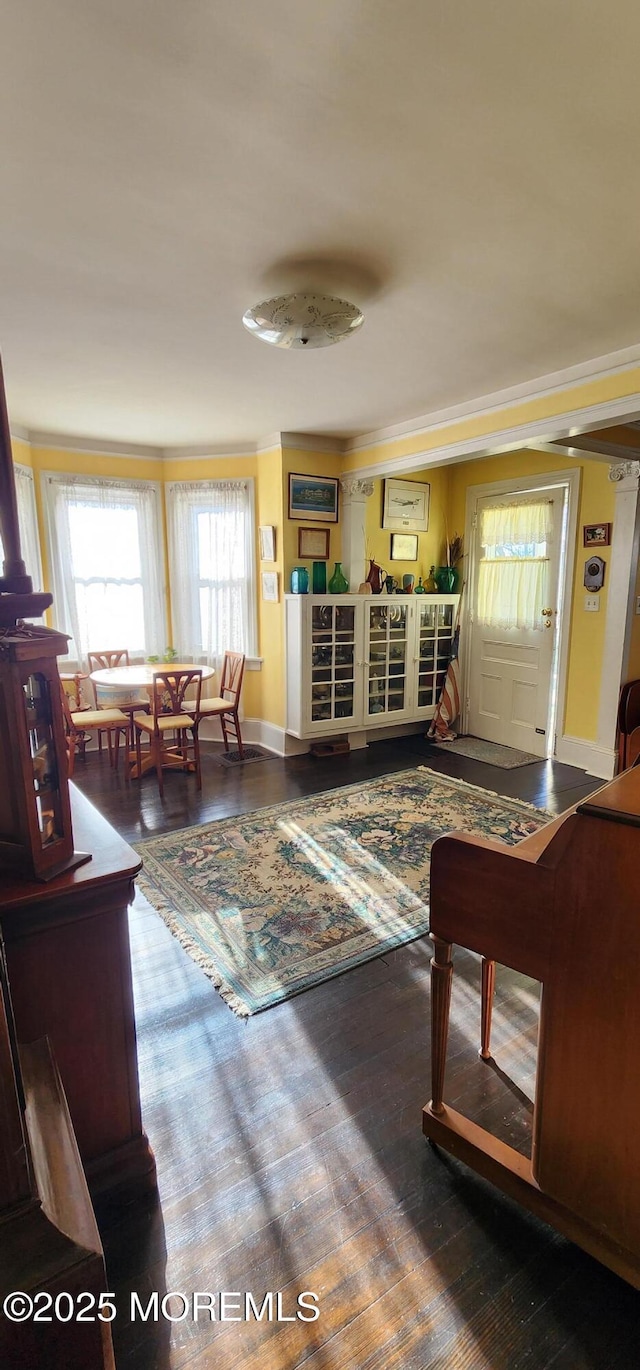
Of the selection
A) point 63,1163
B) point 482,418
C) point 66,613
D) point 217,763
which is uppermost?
point 482,418

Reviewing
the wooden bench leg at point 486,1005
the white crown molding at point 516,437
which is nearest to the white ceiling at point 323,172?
the white crown molding at point 516,437

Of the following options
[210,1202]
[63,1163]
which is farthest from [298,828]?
[63,1163]

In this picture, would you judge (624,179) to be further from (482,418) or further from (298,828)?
(298,828)

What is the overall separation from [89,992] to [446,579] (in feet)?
15.6

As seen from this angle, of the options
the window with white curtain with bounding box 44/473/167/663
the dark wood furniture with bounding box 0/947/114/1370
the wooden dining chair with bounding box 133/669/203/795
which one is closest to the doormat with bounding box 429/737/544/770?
the wooden dining chair with bounding box 133/669/203/795

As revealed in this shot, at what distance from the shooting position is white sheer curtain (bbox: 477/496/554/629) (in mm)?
4754

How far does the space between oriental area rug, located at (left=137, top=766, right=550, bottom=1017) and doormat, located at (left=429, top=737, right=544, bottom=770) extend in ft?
2.37

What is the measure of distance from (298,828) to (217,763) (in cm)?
151

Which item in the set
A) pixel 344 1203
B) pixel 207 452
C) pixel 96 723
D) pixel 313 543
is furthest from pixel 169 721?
pixel 344 1203

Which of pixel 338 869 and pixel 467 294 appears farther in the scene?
pixel 338 869

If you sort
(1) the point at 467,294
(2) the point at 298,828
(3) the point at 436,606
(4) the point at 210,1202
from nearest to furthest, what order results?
(4) the point at 210,1202
(1) the point at 467,294
(2) the point at 298,828
(3) the point at 436,606

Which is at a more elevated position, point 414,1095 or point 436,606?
point 436,606

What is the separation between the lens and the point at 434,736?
17.9 ft

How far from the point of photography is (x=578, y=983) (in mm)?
1162
